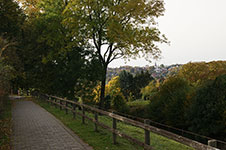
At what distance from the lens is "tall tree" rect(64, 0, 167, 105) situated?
75.6 feet

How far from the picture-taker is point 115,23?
2286 cm

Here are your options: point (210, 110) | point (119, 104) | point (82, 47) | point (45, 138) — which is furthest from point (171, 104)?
point (119, 104)

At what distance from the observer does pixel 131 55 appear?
27812mm

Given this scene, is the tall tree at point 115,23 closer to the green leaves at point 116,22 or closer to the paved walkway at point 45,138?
the green leaves at point 116,22

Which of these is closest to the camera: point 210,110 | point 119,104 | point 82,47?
point 210,110

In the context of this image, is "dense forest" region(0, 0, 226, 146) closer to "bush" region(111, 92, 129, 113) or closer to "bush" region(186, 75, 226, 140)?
"bush" region(186, 75, 226, 140)

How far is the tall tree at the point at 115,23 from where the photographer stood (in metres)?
23.0

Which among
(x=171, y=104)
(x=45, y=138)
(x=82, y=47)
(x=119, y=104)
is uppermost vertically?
(x=82, y=47)

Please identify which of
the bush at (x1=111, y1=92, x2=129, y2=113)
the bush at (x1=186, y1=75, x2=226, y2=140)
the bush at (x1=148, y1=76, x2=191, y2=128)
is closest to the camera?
the bush at (x1=186, y1=75, x2=226, y2=140)

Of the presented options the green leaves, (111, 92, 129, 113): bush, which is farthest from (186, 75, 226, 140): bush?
(111, 92, 129, 113): bush

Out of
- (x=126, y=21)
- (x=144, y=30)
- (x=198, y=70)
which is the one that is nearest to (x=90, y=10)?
(x=126, y=21)

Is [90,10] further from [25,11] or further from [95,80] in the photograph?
[25,11]

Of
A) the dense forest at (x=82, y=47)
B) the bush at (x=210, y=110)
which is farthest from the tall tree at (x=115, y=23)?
the bush at (x=210, y=110)

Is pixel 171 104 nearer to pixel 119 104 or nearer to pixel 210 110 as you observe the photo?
pixel 210 110
